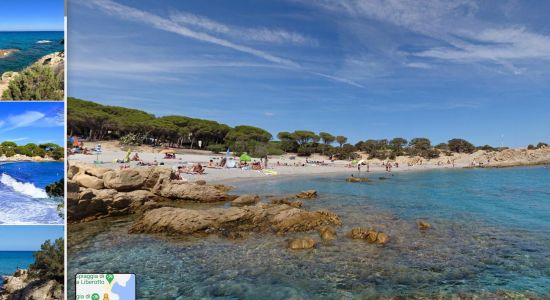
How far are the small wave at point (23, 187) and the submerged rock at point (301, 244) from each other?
8.13m

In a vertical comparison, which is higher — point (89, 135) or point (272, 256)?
point (89, 135)

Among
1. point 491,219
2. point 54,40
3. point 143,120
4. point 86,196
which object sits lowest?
point 491,219

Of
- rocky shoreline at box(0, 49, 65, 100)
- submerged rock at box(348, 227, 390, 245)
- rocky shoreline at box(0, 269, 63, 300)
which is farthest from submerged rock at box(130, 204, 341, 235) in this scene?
rocky shoreline at box(0, 49, 65, 100)

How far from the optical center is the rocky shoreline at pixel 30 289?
20.4ft

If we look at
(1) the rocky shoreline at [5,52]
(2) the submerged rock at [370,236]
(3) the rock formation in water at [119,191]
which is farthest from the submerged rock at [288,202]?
(1) the rocky shoreline at [5,52]

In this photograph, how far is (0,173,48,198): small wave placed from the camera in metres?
5.34

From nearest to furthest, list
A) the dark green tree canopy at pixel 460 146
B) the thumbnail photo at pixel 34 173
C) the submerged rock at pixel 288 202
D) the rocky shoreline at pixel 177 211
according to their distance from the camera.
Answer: the thumbnail photo at pixel 34 173 → the rocky shoreline at pixel 177 211 → the submerged rock at pixel 288 202 → the dark green tree canopy at pixel 460 146

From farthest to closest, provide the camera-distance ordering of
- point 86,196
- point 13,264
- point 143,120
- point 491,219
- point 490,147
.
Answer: point 490,147 → point 143,120 → point 491,219 → point 86,196 → point 13,264

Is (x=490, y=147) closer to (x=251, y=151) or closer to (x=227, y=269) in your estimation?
(x=251, y=151)

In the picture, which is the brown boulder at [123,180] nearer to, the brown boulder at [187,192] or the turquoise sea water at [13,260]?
the brown boulder at [187,192]

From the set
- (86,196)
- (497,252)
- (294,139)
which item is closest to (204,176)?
(86,196)

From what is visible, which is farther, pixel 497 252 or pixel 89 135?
pixel 89 135

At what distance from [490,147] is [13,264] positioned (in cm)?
11911

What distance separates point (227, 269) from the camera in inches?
396
